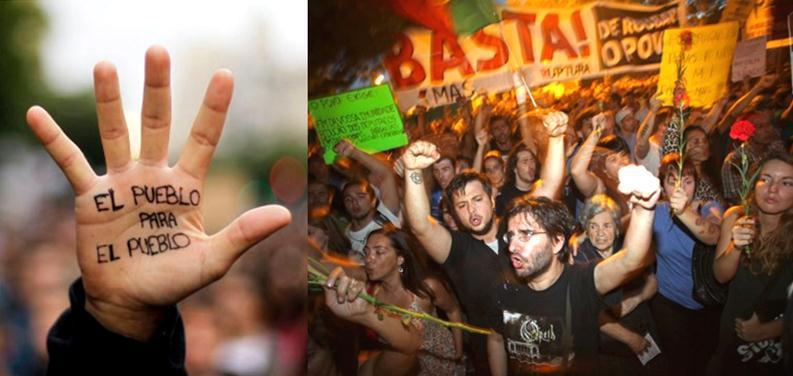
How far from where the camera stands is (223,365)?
389 cm

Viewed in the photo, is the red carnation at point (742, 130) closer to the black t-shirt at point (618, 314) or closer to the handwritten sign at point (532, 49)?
the handwritten sign at point (532, 49)

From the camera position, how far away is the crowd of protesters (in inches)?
151

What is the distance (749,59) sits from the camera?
12.5ft

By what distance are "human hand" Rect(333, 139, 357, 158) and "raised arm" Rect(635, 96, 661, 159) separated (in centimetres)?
123

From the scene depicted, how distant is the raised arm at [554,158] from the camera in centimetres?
395

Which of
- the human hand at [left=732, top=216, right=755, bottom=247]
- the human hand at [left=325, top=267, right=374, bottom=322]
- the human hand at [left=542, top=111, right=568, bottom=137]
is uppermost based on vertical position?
the human hand at [left=542, top=111, right=568, bottom=137]

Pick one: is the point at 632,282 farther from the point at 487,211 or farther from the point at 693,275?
the point at 487,211

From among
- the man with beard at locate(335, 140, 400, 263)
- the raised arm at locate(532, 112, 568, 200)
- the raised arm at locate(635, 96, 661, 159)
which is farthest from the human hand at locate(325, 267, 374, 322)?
the raised arm at locate(635, 96, 661, 159)

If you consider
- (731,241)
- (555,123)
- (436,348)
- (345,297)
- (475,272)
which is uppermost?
(555,123)

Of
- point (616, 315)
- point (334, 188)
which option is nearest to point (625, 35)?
point (616, 315)

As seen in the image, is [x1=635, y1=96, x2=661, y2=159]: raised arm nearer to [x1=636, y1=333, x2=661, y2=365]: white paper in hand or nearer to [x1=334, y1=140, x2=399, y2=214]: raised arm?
[x1=636, y1=333, x2=661, y2=365]: white paper in hand

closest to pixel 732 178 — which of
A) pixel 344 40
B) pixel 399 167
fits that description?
pixel 399 167

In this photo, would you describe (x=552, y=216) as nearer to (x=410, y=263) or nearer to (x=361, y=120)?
(x=410, y=263)

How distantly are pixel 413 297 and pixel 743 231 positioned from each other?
141cm
